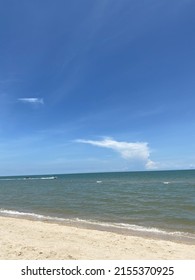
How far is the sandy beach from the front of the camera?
31.0 feet

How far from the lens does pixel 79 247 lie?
10.8 meters

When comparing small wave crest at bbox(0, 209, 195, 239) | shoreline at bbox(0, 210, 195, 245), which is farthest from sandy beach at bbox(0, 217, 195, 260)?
small wave crest at bbox(0, 209, 195, 239)

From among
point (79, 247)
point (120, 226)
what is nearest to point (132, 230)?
point (120, 226)

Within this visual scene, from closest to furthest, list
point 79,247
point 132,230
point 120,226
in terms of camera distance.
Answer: point 79,247 → point 132,230 → point 120,226

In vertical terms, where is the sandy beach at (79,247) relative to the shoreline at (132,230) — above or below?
above

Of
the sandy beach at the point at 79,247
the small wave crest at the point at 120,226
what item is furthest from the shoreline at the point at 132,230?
the sandy beach at the point at 79,247

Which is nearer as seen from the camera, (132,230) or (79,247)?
(79,247)

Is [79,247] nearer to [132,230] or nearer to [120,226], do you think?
[132,230]

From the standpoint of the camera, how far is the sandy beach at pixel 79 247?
9.45 metres

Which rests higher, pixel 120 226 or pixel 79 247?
pixel 79 247

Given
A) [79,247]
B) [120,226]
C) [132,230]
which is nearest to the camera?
[79,247]

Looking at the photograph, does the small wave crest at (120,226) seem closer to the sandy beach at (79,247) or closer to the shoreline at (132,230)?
the shoreline at (132,230)
